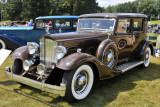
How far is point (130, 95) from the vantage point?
136 inches

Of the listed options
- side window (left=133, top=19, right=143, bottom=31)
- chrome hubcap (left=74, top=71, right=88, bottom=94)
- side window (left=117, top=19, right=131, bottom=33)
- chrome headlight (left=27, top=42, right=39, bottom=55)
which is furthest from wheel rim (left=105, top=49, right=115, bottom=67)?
chrome headlight (left=27, top=42, right=39, bottom=55)

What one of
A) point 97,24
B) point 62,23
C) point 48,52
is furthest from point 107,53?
point 62,23

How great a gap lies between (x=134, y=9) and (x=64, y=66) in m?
107

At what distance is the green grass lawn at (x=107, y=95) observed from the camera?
3.06 m

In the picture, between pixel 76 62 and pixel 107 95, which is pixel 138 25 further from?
pixel 76 62

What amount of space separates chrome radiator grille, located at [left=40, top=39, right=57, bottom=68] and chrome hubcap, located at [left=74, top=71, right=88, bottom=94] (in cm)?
61

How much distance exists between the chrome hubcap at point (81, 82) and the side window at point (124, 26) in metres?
1.90

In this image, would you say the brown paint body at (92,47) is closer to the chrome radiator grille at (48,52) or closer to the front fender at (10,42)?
the chrome radiator grille at (48,52)

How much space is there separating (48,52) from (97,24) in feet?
5.99

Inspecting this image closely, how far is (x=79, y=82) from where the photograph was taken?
3096 millimetres

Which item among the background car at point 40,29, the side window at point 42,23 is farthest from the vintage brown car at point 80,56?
the side window at point 42,23

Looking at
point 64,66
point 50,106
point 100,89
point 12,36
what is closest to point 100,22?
point 100,89

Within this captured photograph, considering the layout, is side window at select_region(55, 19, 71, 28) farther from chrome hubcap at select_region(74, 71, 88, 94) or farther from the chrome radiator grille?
chrome hubcap at select_region(74, 71, 88, 94)

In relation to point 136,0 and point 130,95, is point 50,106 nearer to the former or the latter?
point 130,95
